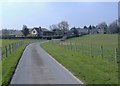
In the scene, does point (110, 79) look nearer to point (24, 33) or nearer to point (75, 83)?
point (75, 83)

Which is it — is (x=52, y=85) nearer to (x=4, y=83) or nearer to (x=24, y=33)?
(x=4, y=83)

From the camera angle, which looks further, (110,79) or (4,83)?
(110,79)

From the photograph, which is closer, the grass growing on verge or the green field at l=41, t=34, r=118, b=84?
the grass growing on verge

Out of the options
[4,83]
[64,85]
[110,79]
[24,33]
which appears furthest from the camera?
[24,33]

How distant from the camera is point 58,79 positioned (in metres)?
15.1

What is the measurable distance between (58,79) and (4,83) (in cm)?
252

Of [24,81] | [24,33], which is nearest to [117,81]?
[24,81]

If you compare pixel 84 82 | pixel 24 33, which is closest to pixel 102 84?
pixel 84 82

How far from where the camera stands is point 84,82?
14055mm

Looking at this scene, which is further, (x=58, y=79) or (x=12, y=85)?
(x=58, y=79)

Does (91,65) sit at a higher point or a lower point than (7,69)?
lower

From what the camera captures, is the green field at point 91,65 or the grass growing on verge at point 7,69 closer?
the grass growing on verge at point 7,69

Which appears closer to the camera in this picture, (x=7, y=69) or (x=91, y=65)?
(x=7, y=69)

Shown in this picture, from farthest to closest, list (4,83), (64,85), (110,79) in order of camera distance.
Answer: (110,79)
(4,83)
(64,85)
